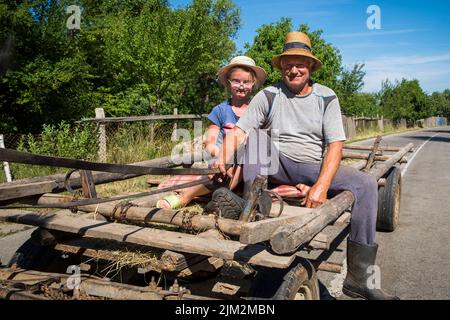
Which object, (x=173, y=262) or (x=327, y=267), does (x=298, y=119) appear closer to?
(x=327, y=267)

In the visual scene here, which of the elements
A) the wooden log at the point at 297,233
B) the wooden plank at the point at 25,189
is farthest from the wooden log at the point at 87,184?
the wooden log at the point at 297,233

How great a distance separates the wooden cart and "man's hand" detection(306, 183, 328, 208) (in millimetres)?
172

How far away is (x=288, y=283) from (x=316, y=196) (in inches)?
38.5

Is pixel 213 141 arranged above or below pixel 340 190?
above

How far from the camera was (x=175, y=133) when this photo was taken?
1288cm

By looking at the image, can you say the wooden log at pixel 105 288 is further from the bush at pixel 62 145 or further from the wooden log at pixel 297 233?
the bush at pixel 62 145

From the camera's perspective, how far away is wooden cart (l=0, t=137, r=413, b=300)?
215 centimetres

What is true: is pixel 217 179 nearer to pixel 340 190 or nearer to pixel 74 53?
pixel 340 190

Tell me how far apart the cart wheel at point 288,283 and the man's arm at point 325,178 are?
67cm

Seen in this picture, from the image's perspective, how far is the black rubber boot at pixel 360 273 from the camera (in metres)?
2.95

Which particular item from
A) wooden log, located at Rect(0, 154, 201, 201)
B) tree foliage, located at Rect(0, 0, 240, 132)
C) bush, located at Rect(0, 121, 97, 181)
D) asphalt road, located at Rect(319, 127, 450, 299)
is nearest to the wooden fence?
bush, located at Rect(0, 121, 97, 181)

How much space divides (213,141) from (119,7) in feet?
91.2

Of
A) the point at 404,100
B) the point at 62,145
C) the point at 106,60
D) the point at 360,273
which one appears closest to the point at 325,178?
the point at 360,273

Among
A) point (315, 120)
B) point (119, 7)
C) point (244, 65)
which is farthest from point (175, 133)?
point (119, 7)
